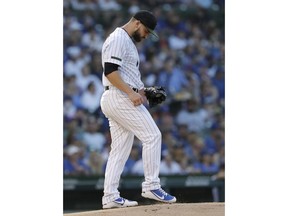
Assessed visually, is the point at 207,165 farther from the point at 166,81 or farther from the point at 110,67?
the point at 110,67

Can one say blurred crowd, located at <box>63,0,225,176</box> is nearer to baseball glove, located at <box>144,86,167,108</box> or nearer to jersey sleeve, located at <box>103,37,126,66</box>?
baseball glove, located at <box>144,86,167,108</box>

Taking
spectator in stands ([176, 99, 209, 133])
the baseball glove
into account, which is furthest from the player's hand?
spectator in stands ([176, 99, 209, 133])

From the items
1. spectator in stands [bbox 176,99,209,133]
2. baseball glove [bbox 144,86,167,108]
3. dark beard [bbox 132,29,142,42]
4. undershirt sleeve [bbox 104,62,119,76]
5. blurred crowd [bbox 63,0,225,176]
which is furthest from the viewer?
spectator in stands [bbox 176,99,209,133]

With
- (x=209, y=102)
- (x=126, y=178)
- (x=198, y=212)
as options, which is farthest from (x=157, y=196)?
(x=209, y=102)

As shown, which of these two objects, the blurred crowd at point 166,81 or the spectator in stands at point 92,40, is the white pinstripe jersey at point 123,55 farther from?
the spectator in stands at point 92,40

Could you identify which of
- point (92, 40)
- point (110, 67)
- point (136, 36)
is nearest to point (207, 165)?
point (92, 40)

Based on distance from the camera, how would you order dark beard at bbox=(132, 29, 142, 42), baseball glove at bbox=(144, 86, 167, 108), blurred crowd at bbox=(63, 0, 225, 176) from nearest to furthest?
dark beard at bbox=(132, 29, 142, 42), baseball glove at bbox=(144, 86, 167, 108), blurred crowd at bbox=(63, 0, 225, 176)
